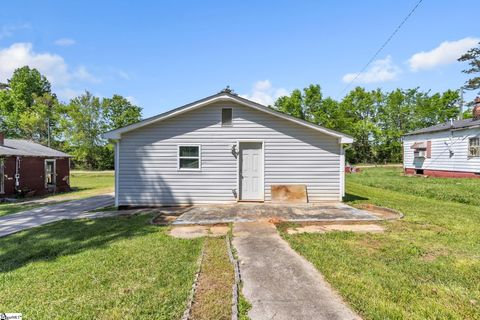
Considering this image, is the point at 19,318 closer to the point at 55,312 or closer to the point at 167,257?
the point at 55,312

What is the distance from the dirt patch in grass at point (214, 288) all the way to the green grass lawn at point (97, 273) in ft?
0.53

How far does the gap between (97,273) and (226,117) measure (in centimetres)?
667

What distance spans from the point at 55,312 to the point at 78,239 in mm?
3236

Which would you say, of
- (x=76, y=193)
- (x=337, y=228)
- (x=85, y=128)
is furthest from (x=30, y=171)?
(x=85, y=128)

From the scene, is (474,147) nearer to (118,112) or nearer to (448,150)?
(448,150)

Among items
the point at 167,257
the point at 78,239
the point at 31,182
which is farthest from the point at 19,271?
the point at 31,182

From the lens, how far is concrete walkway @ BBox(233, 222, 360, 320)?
9.12 feet

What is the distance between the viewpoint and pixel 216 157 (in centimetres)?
953

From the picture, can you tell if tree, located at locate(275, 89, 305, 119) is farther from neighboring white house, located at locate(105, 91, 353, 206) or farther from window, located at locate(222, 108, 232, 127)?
window, located at locate(222, 108, 232, 127)

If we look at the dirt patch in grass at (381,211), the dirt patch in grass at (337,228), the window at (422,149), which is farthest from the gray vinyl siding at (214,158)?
the window at (422,149)

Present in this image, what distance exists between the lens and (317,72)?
1496cm

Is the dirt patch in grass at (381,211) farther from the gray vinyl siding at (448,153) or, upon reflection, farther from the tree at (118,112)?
the tree at (118,112)

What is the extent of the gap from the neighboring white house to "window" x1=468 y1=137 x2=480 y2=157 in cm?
1233

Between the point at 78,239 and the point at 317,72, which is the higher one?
the point at 317,72
